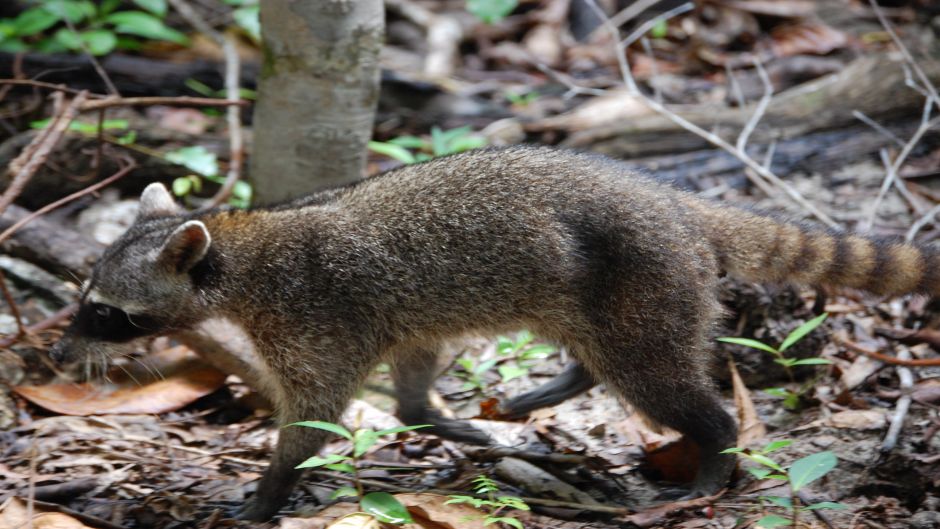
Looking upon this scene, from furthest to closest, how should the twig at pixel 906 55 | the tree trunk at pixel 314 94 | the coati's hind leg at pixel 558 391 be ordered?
the twig at pixel 906 55
the tree trunk at pixel 314 94
the coati's hind leg at pixel 558 391

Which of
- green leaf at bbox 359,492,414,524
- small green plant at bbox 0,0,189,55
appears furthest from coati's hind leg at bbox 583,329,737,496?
small green plant at bbox 0,0,189,55

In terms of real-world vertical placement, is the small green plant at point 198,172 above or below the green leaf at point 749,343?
above

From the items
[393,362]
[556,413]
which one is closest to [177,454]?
[393,362]

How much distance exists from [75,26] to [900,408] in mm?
8496

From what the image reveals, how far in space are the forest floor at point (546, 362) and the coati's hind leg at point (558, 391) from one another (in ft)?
0.68

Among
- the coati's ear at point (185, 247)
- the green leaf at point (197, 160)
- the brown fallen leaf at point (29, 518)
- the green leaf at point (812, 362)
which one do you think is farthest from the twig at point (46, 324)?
the green leaf at point (812, 362)

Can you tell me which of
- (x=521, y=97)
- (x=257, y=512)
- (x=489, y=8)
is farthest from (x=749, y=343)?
(x=521, y=97)

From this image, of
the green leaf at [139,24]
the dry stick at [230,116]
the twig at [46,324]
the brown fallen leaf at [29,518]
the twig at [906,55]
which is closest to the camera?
the brown fallen leaf at [29,518]

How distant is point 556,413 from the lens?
→ 20.5 ft

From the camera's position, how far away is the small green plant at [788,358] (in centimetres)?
550

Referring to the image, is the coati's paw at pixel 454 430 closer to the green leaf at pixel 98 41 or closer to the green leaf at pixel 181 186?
the green leaf at pixel 181 186

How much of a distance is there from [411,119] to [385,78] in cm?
53

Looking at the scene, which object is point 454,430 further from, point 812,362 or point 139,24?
point 139,24

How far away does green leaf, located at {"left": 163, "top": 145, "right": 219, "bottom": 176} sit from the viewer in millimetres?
7879
